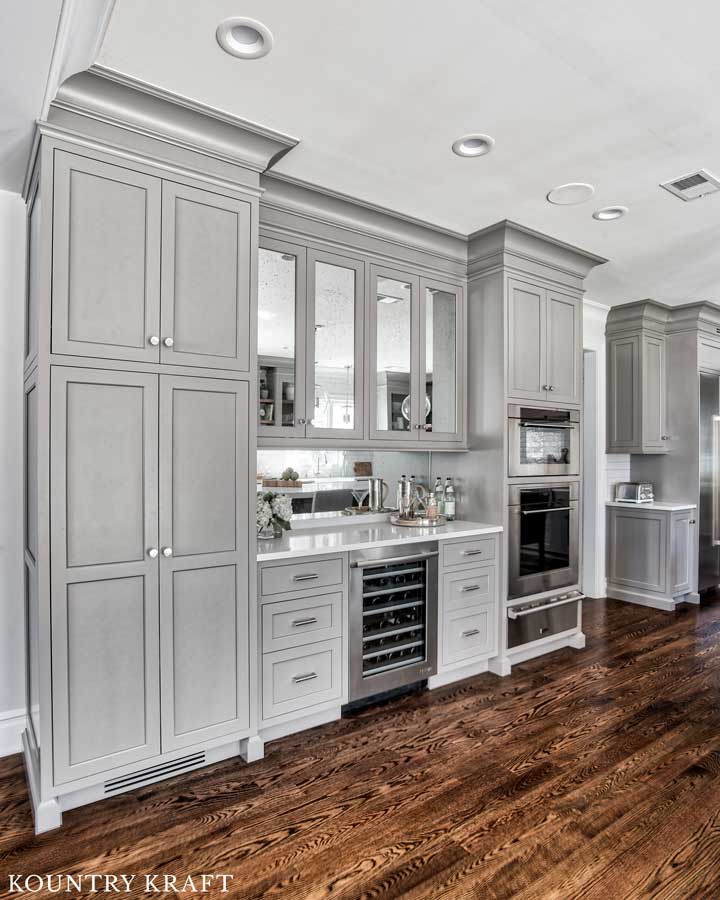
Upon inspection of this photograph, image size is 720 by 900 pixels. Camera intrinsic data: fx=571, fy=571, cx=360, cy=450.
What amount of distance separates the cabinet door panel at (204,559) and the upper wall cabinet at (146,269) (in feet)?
0.64

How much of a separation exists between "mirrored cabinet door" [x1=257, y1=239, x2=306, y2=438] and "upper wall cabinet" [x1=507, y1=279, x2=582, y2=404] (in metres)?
1.37

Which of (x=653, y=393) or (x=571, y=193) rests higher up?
(x=571, y=193)

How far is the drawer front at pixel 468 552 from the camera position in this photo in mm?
3324

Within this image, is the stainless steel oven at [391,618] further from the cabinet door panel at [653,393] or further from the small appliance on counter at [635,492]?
the cabinet door panel at [653,393]

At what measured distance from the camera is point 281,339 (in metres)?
3.00

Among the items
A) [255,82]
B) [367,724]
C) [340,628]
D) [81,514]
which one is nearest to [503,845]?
[367,724]

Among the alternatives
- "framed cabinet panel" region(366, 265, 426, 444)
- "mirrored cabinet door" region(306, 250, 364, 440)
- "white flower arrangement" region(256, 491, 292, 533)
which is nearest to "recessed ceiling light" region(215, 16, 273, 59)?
"mirrored cabinet door" region(306, 250, 364, 440)

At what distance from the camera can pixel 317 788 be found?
2.35 m

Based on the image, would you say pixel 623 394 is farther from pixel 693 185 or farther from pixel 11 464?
pixel 11 464

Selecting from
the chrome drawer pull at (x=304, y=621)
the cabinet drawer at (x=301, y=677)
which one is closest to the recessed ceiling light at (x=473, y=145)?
the chrome drawer pull at (x=304, y=621)

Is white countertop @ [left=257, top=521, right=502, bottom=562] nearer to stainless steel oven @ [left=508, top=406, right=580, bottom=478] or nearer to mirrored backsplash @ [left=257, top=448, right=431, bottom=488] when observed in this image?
mirrored backsplash @ [left=257, top=448, right=431, bottom=488]

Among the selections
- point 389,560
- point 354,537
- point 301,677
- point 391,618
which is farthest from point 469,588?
point 301,677

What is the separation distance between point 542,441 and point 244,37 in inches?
111

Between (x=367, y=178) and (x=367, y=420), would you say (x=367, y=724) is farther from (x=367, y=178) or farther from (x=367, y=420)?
(x=367, y=178)
